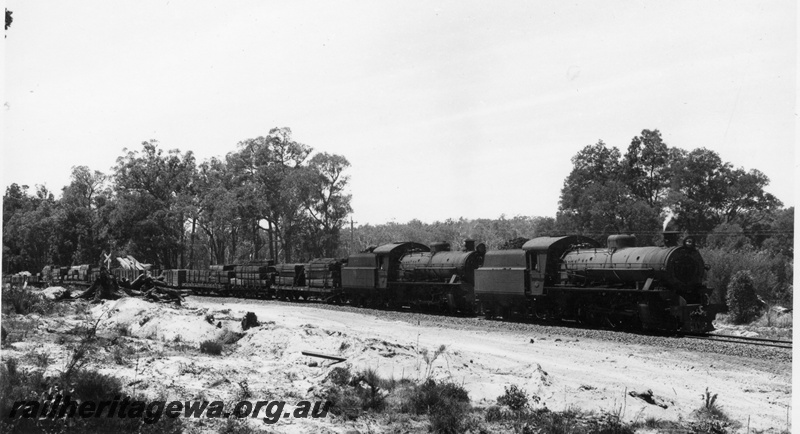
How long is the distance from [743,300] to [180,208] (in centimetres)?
4721

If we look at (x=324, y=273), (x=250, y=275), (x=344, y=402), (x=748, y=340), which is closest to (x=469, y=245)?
(x=324, y=273)

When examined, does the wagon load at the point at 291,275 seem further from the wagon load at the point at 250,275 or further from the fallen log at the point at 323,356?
the fallen log at the point at 323,356

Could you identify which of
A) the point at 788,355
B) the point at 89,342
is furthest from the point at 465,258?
the point at 89,342

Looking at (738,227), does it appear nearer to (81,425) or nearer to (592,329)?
(592,329)

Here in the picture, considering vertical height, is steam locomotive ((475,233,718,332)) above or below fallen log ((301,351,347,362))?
above

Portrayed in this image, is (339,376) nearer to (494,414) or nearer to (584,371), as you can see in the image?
(494,414)

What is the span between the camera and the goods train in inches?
781

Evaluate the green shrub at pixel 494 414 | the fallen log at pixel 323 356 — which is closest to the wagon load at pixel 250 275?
the fallen log at pixel 323 356

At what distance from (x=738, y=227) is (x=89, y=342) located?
4330cm

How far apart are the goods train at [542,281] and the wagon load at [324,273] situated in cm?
5

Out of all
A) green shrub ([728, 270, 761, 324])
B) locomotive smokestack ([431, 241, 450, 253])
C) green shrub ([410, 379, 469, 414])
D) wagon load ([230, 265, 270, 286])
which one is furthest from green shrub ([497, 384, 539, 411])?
wagon load ([230, 265, 270, 286])

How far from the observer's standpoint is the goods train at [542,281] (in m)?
19.8

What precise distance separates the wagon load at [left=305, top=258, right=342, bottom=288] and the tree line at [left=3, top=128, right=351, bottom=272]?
16.1 meters

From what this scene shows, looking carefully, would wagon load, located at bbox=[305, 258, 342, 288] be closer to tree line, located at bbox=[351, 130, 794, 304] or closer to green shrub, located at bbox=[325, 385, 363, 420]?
tree line, located at bbox=[351, 130, 794, 304]
